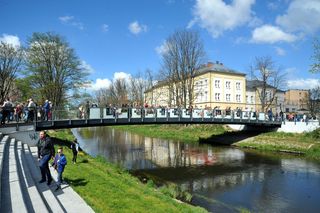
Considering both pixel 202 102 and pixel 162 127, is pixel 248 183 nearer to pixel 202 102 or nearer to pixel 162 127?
pixel 162 127

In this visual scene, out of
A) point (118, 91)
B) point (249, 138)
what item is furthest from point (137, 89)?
point (249, 138)

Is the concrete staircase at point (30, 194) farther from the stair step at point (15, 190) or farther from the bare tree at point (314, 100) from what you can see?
the bare tree at point (314, 100)

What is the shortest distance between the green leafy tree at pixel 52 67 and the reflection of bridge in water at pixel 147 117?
47.4ft

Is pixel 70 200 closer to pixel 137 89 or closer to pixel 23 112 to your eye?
pixel 23 112

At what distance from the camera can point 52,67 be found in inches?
1531

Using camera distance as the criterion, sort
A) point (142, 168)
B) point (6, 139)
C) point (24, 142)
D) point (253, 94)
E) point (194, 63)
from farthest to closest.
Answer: point (253, 94)
point (194, 63)
point (142, 168)
point (24, 142)
point (6, 139)

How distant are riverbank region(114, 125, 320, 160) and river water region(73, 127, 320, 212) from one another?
2581 mm

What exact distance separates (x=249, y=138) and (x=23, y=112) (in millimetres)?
26798

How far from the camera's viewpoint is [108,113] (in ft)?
83.1

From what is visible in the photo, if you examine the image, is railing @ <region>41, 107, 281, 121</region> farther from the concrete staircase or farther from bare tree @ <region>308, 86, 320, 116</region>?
bare tree @ <region>308, 86, 320, 116</region>

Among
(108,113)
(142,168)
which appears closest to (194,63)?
(108,113)

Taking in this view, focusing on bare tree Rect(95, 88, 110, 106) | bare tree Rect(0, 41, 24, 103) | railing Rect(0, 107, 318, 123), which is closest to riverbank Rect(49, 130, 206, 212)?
railing Rect(0, 107, 318, 123)

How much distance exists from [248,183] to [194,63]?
34811 mm

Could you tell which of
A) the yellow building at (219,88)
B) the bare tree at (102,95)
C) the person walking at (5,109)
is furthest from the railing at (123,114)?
the bare tree at (102,95)
